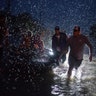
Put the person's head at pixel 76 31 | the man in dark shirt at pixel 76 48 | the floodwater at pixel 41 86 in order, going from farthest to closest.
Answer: the man in dark shirt at pixel 76 48 → the person's head at pixel 76 31 → the floodwater at pixel 41 86

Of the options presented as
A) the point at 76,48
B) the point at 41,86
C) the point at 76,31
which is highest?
the point at 76,31

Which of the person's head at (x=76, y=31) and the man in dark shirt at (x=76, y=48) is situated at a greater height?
the person's head at (x=76, y=31)

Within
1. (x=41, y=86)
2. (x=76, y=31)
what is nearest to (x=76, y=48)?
(x=76, y=31)

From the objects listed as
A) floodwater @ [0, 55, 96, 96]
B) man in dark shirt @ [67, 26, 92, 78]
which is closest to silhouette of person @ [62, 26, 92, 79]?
man in dark shirt @ [67, 26, 92, 78]

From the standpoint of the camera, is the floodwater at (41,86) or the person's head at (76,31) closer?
the floodwater at (41,86)

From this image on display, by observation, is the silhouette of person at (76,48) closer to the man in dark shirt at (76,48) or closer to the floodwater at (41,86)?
the man in dark shirt at (76,48)

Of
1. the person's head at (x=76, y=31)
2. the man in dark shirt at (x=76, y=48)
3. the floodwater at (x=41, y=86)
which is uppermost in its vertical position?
the person's head at (x=76, y=31)

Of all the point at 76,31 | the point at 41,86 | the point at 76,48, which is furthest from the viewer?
the point at 76,48

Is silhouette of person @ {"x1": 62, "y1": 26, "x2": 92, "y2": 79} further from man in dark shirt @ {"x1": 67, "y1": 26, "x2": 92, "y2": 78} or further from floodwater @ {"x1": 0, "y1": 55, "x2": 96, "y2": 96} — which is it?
floodwater @ {"x1": 0, "y1": 55, "x2": 96, "y2": 96}

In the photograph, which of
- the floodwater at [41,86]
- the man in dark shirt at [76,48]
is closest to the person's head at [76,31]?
the man in dark shirt at [76,48]

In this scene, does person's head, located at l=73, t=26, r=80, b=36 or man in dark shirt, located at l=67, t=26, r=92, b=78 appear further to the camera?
man in dark shirt, located at l=67, t=26, r=92, b=78

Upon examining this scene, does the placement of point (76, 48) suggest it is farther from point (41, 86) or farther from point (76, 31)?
point (41, 86)

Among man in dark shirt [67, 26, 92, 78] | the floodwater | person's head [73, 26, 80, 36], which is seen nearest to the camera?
the floodwater

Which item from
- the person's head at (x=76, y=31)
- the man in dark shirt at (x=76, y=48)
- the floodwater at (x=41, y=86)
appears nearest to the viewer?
the floodwater at (x=41, y=86)
